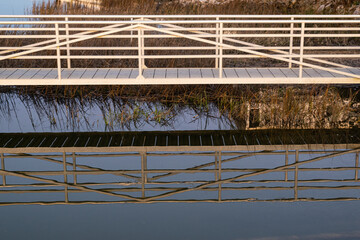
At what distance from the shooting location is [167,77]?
687cm

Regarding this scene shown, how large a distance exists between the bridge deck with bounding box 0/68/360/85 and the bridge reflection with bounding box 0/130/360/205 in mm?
625

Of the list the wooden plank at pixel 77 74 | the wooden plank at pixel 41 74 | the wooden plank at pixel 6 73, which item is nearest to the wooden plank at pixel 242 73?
the wooden plank at pixel 77 74

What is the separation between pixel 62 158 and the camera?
6234 millimetres

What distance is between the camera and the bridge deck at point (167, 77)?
678 cm

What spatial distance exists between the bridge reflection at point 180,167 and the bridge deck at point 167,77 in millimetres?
625

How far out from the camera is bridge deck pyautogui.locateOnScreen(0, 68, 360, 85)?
678 cm

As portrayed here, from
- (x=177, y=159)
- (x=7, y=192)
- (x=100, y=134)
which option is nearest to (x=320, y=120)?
(x=177, y=159)

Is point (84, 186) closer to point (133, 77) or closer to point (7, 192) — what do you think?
point (7, 192)

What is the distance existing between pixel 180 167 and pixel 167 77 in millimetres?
1325

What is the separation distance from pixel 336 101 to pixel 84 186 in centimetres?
354

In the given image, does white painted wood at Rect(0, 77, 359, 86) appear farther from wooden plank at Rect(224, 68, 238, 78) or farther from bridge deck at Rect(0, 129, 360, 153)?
bridge deck at Rect(0, 129, 360, 153)

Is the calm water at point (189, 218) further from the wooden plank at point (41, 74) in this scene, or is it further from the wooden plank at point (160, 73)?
Answer: the wooden plank at point (160, 73)

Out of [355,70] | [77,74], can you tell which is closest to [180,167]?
[77,74]

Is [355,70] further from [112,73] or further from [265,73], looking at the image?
[112,73]
